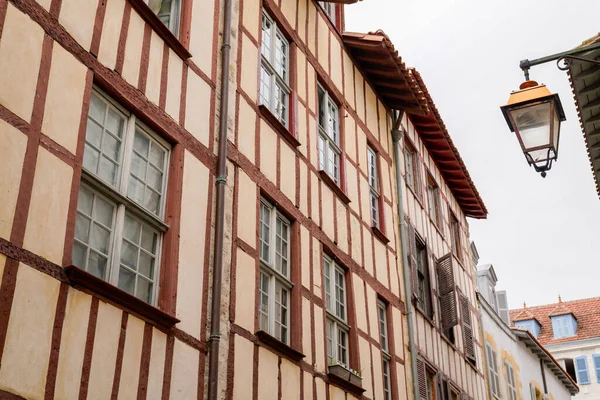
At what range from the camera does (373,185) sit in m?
14.7

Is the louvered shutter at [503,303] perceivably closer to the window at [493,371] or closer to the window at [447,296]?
the window at [493,371]

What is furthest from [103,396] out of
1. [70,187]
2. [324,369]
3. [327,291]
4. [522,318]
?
[522,318]

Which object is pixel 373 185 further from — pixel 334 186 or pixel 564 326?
pixel 564 326

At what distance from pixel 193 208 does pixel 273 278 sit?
6.14 feet

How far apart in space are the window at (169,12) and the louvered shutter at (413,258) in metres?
7.62

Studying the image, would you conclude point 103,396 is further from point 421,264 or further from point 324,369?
point 421,264

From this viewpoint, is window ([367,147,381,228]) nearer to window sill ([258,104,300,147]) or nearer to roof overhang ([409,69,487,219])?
roof overhang ([409,69,487,219])

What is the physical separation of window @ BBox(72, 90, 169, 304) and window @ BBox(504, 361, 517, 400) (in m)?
16.5

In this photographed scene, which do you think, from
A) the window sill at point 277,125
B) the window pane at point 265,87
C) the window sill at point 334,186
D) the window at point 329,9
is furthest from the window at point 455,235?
the window pane at point 265,87

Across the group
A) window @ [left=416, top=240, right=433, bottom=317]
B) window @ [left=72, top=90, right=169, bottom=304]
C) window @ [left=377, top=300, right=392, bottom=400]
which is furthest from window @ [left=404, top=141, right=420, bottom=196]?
window @ [left=72, top=90, right=169, bottom=304]

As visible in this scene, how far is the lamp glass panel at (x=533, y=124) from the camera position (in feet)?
23.9

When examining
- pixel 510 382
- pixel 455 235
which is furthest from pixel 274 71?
pixel 510 382

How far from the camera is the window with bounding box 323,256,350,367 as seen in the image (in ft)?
36.9

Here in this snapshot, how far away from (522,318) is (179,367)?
34.9 m
